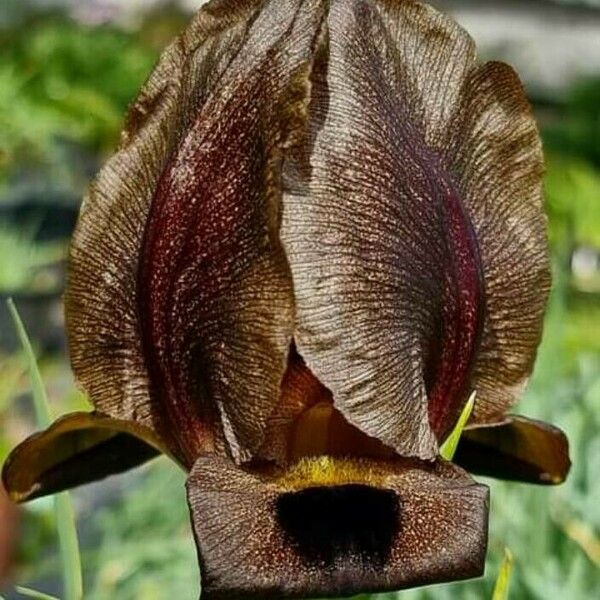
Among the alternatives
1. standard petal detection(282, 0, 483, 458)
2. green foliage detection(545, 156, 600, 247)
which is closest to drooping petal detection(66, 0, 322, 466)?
standard petal detection(282, 0, 483, 458)

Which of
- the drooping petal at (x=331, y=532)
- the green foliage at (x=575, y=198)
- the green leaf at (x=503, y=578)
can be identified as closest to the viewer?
the drooping petal at (x=331, y=532)

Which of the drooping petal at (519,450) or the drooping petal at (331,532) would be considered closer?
the drooping petal at (331,532)

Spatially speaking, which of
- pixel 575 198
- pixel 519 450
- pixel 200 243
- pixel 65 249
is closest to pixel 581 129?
pixel 575 198

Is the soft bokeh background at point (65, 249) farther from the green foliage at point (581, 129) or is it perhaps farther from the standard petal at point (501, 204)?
the standard petal at point (501, 204)

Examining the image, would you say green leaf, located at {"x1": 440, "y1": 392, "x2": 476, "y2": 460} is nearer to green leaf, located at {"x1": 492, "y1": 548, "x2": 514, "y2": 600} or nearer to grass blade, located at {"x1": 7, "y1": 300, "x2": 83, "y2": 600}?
green leaf, located at {"x1": 492, "y1": 548, "x2": 514, "y2": 600}

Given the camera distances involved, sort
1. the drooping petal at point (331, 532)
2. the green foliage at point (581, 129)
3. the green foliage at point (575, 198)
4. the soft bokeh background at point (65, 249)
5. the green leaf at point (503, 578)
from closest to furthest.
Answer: the drooping petal at point (331, 532) < the green leaf at point (503, 578) < the soft bokeh background at point (65, 249) < the green foliage at point (575, 198) < the green foliage at point (581, 129)

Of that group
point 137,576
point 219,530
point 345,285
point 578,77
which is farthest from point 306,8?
point 578,77

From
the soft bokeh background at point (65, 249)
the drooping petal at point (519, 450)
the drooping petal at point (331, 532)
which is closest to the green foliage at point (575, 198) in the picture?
the soft bokeh background at point (65, 249)

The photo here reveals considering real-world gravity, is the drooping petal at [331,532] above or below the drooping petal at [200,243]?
below
